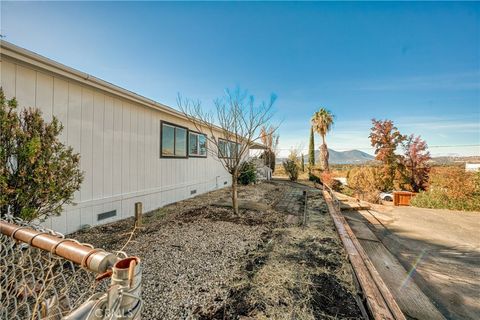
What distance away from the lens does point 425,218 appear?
23.9ft

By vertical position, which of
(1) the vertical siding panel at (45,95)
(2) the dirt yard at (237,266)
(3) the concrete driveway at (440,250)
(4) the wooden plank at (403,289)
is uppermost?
(1) the vertical siding panel at (45,95)

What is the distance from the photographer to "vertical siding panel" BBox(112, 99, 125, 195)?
4.63 metres

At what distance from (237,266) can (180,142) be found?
5286mm

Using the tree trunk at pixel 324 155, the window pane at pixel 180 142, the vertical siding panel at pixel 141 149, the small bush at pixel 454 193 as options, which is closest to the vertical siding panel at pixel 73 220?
the vertical siding panel at pixel 141 149

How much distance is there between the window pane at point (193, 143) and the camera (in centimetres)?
769

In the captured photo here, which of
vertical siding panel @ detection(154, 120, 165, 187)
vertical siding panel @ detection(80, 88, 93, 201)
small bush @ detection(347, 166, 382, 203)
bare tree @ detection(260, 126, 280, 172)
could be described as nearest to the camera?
vertical siding panel @ detection(80, 88, 93, 201)

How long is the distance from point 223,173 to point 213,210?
17.8 feet

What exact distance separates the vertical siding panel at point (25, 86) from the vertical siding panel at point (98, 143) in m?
1.01

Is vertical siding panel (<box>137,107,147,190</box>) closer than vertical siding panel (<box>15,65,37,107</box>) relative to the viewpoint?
No

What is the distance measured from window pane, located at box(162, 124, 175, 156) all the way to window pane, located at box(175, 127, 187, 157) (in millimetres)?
228

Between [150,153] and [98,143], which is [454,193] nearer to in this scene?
[150,153]

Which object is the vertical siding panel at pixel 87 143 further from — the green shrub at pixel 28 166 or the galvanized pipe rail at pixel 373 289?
the galvanized pipe rail at pixel 373 289

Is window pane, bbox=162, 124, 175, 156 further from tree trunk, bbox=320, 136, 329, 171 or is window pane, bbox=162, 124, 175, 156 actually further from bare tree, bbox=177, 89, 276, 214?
tree trunk, bbox=320, 136, 329, 171

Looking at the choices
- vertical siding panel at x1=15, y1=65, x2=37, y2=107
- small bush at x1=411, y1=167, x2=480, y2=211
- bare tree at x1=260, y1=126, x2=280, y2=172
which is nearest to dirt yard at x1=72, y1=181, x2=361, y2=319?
vertical siding panel at x1=15, y1=65, x2=37, y2=107
